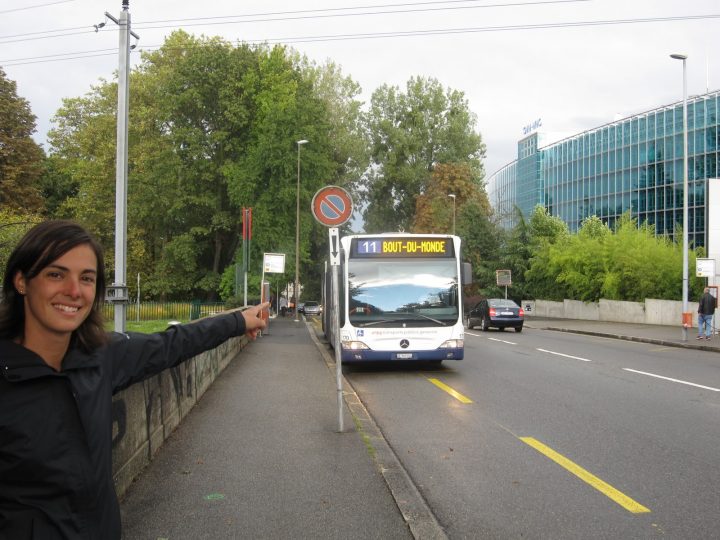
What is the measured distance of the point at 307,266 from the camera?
4862 centimetres

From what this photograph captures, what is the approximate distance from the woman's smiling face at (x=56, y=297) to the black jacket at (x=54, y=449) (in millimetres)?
97

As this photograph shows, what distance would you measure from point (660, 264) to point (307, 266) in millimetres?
23986

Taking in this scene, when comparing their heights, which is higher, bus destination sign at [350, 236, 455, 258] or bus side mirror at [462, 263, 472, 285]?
bus destination sign at [350, 236, 455, 258]

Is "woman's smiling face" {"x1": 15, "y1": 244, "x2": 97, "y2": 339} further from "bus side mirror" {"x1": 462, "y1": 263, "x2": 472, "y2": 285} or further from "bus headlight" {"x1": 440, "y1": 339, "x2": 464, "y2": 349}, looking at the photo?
"bus side mirror" {"x1": 462, "y1": 263, "x2": 472, "y2": 285}

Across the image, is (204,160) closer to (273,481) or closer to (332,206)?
(332,206)

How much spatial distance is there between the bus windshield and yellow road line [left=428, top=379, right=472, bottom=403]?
1.32 metres

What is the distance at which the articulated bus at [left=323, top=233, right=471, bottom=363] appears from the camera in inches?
521

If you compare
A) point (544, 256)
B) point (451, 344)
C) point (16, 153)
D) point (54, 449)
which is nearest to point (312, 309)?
point (544, 256)

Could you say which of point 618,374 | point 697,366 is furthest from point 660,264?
point 618,374

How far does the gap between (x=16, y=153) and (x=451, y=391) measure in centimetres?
3920

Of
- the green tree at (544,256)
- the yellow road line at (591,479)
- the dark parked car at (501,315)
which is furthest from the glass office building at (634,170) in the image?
the yellow road line at (591,479)

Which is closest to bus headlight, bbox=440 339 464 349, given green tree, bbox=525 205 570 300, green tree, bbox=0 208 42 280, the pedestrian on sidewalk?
green tree, bbox=0 208 42 280

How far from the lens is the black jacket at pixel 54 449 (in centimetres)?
183

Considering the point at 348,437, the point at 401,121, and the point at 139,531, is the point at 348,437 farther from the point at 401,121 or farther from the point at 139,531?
the point at 401,121
